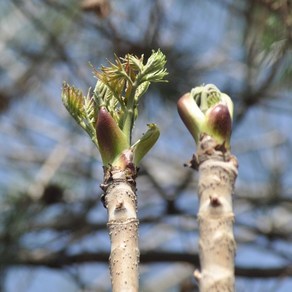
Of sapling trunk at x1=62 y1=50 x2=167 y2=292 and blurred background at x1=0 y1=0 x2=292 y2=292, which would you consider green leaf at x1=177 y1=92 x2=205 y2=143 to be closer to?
sapling trunk at x1=62 y1=50 x2=167 y2=292

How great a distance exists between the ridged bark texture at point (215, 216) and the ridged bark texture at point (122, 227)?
4 cm

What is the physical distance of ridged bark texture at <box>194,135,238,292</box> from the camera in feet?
1.54

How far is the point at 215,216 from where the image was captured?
490 mm

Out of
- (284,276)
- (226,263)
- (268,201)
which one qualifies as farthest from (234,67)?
(226,263)

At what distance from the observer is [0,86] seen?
2611 mm

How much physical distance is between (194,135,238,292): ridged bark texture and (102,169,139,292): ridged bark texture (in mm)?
39

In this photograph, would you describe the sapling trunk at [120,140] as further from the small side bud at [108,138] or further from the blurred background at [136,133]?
the blurred background at [136,133]

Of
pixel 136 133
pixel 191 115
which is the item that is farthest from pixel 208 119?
pixel 136 133

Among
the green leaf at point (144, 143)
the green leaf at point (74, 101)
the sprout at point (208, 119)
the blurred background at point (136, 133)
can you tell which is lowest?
the sprout at point (208, 119)

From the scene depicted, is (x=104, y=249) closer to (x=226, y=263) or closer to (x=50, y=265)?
(x=50, y=265)

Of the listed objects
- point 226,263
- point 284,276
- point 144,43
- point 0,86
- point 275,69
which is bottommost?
point 226,263

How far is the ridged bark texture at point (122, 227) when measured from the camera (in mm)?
516

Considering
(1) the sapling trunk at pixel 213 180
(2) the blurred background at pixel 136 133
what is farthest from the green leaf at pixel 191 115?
(2) the blurred background at pixel 136 133

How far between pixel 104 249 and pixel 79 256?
78 millimetres
